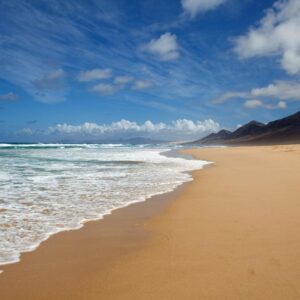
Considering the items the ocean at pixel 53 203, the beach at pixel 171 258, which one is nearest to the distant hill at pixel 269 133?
the ocean at pixel 53 203

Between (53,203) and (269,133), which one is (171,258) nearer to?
(53,203)

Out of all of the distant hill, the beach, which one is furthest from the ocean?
the distant hill

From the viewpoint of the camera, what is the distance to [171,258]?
3.60 meters

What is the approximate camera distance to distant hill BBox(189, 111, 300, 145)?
310 ft

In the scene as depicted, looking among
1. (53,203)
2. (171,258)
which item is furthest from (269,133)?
(171,258)

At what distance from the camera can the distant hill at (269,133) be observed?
94.4 metres

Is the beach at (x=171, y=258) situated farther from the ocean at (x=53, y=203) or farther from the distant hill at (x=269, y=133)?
the distant hill at (x=269, y=133)

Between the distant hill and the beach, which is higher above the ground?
the distant hill

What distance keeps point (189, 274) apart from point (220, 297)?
0.51 m

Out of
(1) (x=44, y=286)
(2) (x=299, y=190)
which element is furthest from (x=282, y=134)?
(1) (x=44, y=286)

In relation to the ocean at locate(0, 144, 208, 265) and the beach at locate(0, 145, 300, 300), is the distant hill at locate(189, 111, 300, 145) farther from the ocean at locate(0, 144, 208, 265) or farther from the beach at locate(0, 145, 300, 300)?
the beach at locate(0, 145, 300, 300)

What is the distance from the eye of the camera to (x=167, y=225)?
5.16 metres

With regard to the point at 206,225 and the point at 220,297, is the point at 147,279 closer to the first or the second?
the point at 220,297

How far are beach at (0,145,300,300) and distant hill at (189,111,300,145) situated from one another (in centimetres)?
8727
